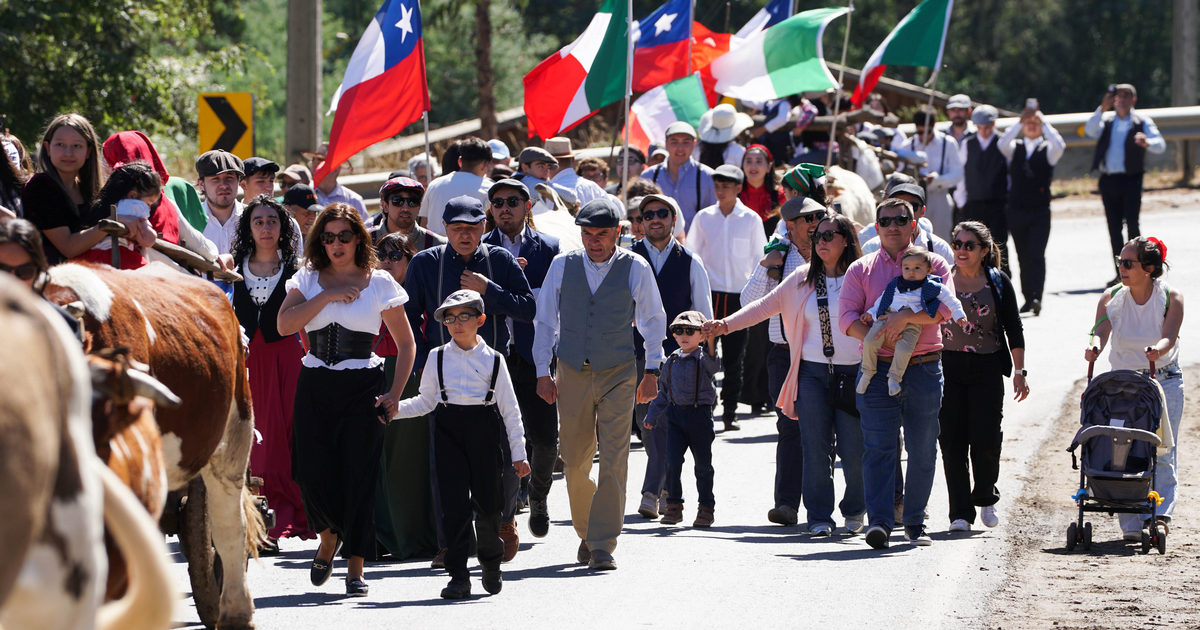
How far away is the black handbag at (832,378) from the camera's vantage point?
10391 mm

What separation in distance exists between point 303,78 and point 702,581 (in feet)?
33.0

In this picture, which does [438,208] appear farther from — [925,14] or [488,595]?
[925,14]

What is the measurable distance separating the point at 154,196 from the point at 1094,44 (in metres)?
45.4

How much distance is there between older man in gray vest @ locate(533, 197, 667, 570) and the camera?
375 inches

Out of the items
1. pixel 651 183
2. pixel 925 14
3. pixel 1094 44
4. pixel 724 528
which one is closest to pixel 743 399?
pixel 651 183

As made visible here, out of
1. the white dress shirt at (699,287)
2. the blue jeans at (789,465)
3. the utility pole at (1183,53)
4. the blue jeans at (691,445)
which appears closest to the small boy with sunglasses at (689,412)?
the blue jeans at (691,445)

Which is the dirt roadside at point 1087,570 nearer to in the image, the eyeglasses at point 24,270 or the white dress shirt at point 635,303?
the white dress shirt at point 635,303

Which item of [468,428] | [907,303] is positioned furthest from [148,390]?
[907,303]

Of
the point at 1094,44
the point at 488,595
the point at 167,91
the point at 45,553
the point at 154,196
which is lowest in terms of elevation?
the point at 488,595

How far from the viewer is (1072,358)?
54.5 feet

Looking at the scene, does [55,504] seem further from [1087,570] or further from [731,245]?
[731,245]

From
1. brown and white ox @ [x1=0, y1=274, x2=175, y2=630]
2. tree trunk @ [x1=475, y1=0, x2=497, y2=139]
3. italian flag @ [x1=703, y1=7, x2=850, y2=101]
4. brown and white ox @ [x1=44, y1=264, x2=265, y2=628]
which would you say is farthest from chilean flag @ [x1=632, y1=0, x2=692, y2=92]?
brown and white ox @ [x1=0, y1=274, x2=175, y2=630]

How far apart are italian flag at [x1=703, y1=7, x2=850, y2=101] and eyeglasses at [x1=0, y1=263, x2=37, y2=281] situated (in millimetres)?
12776

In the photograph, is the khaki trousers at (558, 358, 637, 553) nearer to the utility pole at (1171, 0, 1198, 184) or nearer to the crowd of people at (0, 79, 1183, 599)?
the crowd of people at (0, 79, 1183, 599)
